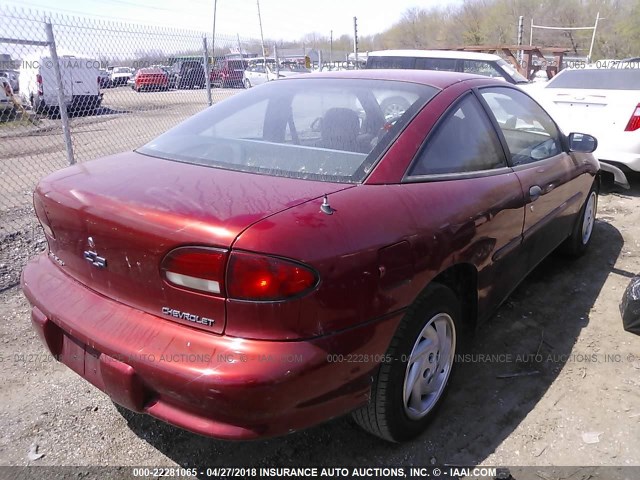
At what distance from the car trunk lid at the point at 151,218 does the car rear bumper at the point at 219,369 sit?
0.08 metres

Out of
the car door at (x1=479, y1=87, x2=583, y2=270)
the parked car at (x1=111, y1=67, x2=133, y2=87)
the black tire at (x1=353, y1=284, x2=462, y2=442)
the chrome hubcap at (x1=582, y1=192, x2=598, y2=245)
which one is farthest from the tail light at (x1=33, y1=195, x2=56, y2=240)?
the parked car at (x1=111, y1=67, x2=133, y2=87)

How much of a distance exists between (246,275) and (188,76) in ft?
37.7

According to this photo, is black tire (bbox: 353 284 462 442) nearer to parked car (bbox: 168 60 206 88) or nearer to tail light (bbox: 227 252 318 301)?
tail light (bbox: 227 252 318 301)

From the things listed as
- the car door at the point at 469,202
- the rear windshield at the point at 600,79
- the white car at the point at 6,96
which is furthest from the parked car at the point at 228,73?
the car door at the point at 469,202

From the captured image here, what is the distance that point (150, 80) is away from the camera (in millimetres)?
11883

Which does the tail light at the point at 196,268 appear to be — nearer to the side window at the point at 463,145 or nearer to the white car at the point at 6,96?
the side window at the point at 463,145

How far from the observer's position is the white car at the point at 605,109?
591cm

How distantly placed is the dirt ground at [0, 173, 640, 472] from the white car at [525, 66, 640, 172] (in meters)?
3.32

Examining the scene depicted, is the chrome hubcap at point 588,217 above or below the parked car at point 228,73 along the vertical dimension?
below

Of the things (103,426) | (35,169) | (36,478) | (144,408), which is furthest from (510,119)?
(35,169)

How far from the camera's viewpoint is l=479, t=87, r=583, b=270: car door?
2.95 m

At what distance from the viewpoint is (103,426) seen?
2.43 metres

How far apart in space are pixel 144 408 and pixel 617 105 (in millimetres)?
6332

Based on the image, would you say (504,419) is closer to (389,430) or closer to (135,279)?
(389,430)
